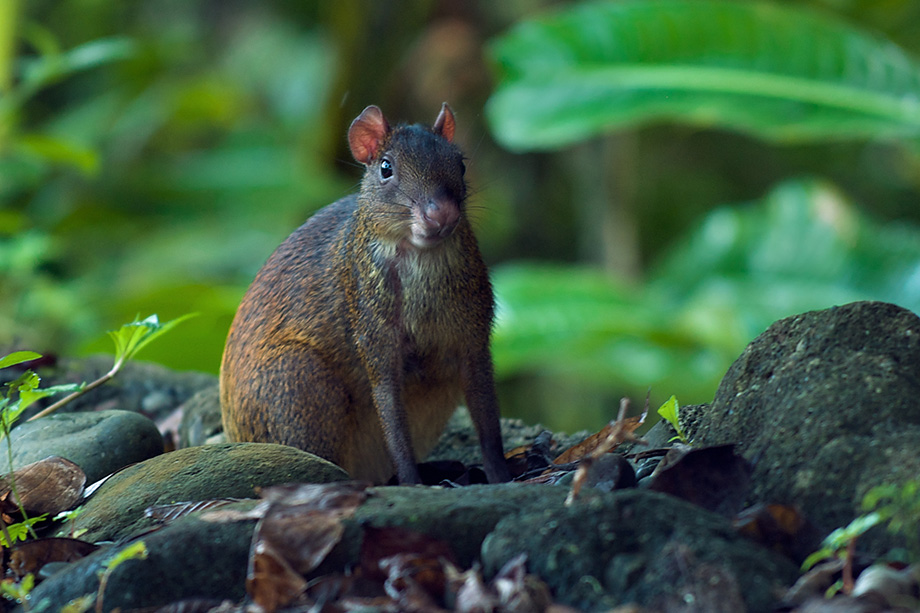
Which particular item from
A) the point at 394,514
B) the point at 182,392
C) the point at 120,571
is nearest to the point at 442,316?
the point at 394,514

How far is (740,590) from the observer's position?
221 centimetres

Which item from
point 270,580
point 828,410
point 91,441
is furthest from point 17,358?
point 828,410

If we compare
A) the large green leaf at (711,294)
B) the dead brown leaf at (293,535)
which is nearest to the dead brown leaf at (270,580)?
the dead brown leaf at (293,535)

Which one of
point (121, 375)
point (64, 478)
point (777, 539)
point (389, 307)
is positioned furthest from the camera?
point (121, 375)

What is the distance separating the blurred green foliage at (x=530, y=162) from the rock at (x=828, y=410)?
378cm

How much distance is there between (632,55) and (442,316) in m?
4.72

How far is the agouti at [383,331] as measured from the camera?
3.88m

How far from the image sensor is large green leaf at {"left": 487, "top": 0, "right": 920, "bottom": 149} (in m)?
7.30

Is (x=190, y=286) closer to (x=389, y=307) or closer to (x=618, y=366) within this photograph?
(x=618, y=366)

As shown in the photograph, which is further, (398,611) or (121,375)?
(121,375)

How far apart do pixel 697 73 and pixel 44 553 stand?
6.19 meters

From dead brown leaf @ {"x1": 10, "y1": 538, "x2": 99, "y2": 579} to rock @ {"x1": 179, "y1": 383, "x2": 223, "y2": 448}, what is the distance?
1.93 meters

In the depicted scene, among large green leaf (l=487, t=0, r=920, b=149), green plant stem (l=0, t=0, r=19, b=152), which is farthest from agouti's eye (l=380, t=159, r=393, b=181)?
green plant stem (l=0, t=0, r=19, b=152)

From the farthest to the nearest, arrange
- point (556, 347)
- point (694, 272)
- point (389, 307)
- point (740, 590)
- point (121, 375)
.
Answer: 1. point (694, 272)
2. point (556, 347)
3. point (121, 375)
4. point (389, 307)
5. point (740, 590)
